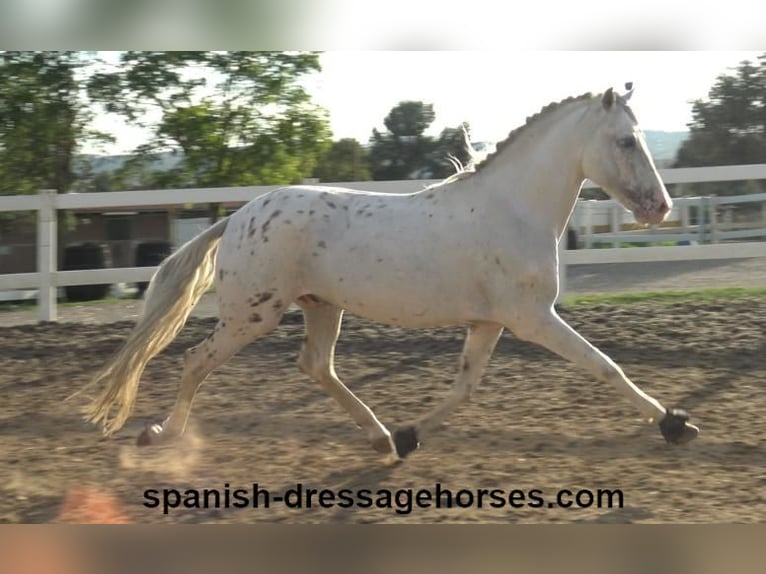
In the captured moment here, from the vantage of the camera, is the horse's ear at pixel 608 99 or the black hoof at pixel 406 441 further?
the black hoof at pixel 406 441

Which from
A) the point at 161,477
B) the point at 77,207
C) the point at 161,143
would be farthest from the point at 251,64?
the point at 161,477

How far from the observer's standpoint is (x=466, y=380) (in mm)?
4598

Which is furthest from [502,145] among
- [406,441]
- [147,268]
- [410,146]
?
[410,146]

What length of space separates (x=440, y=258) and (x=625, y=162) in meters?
0.93

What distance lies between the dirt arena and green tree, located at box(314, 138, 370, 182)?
3501 millimetres

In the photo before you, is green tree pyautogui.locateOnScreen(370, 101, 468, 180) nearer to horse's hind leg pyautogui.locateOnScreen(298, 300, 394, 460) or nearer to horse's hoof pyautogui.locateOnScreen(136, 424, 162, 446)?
horse's hind leg pyautogui.locateOnScreen(298, 300, 394, 460)

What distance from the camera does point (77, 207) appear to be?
28.1ft

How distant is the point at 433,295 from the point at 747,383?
269 centimetres

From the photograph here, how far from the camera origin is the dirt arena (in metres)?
4.16

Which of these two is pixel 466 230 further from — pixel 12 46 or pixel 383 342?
pixel 383 342

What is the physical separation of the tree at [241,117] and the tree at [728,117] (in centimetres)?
762

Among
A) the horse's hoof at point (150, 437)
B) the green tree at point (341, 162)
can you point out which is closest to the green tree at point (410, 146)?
the green tree at point (341, 162)

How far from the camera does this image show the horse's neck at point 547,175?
4.43 m

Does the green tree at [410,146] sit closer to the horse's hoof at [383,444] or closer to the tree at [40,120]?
the tree at [40,120]
